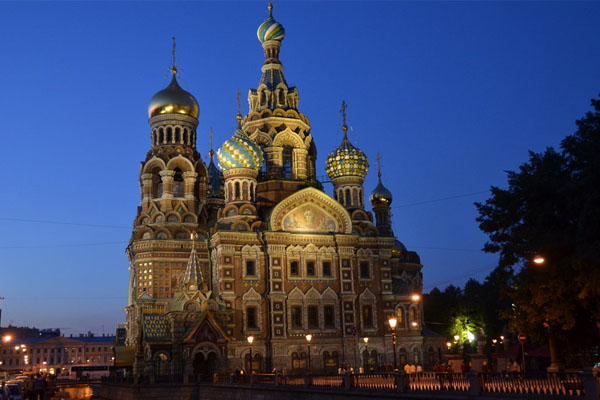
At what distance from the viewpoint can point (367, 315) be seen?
1774 inches

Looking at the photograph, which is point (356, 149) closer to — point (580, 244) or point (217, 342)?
point (217, 342)

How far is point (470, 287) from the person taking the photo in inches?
3100

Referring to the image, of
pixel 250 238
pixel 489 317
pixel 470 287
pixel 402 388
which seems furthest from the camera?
pixel 470 287

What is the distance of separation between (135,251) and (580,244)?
32.3m

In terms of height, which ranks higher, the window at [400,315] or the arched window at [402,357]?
the window at [400,315]

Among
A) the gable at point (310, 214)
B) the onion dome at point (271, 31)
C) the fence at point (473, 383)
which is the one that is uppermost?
the onion dome at point (271, 31)

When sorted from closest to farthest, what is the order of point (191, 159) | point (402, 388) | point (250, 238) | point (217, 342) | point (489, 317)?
point (402, 388)
point (217, 342)
point (250, 238)
point (191, 159)
point (489, 317)

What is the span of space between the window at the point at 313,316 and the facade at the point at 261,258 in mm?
72

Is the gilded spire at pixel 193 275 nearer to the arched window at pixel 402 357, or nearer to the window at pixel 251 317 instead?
the window at pixel 251 317

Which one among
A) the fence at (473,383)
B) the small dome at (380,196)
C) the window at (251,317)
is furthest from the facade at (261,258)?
the fence at (473,383)

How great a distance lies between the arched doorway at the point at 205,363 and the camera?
3812cm

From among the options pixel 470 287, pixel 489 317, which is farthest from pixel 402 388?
pixel 470 287

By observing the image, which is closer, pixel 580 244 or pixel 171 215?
pixel 580 244

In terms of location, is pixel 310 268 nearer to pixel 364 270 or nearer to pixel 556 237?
pixel 364 270
